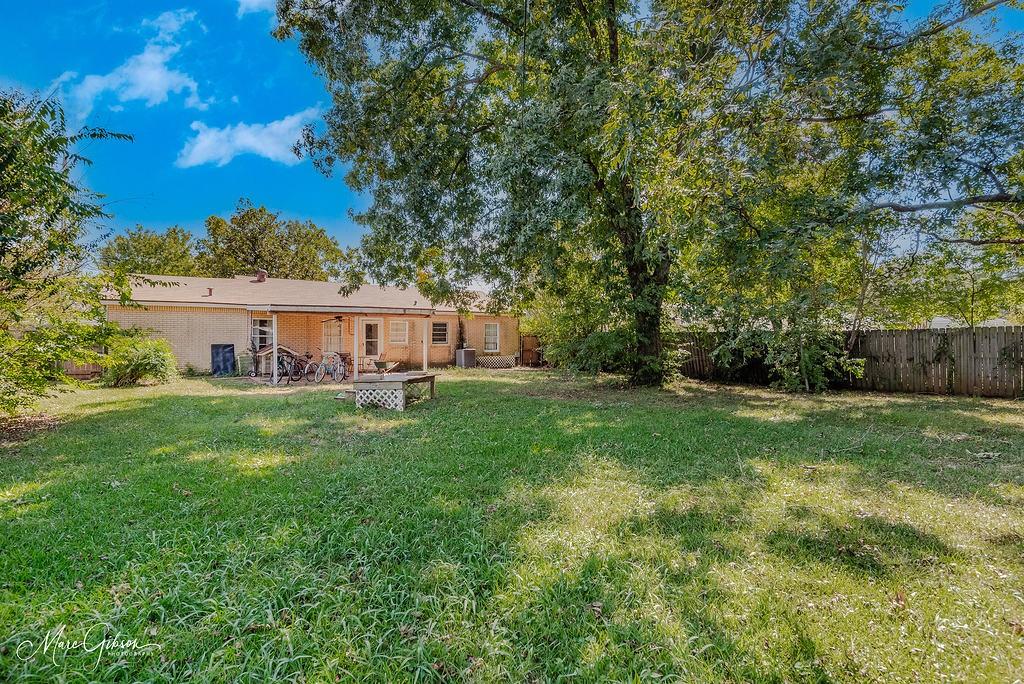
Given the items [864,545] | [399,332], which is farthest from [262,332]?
→ [864,545]

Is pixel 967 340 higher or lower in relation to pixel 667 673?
higher

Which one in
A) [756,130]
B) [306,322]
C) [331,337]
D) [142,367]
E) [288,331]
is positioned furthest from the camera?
[331,337]

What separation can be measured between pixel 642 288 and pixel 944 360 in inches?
274

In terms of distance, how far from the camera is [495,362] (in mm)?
20547

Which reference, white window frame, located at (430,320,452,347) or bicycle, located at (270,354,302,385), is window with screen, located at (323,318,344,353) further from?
white window frame, located at (430,320,452,347)

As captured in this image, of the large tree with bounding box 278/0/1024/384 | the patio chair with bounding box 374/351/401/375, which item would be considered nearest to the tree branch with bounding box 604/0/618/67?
the large tree with bounding box 278/0/1024/384

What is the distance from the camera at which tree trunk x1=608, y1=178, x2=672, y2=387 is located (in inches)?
413

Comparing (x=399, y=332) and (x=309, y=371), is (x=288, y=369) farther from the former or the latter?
(x=399, y=332)

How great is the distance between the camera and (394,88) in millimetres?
10414

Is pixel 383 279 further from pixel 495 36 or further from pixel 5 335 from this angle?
pixel 5 335

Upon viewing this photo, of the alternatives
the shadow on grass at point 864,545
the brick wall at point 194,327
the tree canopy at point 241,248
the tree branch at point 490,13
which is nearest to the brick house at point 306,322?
the brick wall at point 194,327

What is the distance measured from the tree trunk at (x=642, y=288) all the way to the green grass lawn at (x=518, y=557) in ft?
16.8

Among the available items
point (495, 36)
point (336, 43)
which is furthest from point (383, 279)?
point (495, 36)

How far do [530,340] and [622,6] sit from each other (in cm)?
1356
